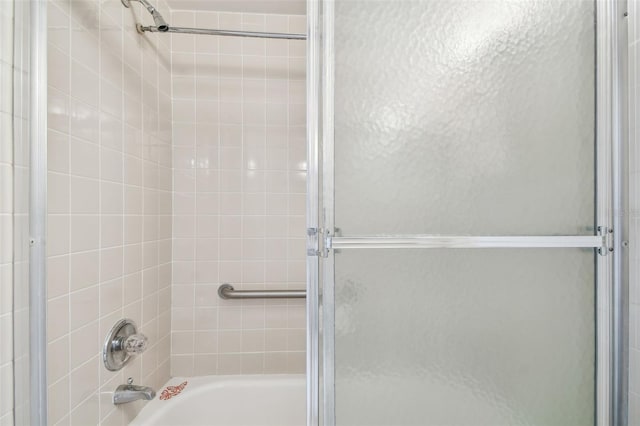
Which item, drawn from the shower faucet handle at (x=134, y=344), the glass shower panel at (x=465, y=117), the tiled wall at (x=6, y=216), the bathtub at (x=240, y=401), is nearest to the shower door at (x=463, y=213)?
the glass shower panel at (x=465, y=117)

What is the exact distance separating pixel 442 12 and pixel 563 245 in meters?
0.63

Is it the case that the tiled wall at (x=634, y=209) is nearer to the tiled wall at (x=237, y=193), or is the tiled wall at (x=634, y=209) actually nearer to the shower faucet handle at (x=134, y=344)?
the tiled wall at (x=237, y=193)

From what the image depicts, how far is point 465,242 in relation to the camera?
27.8 inches

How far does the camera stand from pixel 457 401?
72 cm

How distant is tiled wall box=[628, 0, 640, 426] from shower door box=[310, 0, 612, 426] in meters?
0.06

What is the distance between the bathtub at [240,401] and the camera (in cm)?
137

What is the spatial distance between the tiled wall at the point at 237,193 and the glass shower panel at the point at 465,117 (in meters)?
0.89

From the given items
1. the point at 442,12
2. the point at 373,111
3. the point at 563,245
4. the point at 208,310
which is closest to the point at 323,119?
the point at 373,111

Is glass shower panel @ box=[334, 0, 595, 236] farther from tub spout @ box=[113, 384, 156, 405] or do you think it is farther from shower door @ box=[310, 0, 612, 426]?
tub spout @ box=[113, 384, 156, 405]

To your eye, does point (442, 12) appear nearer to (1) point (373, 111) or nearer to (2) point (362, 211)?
(1) point (373, 111)

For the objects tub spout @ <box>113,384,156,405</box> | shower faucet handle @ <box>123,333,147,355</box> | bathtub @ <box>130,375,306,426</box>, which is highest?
shower faucet handle @ <box>123,333,147,355</box>

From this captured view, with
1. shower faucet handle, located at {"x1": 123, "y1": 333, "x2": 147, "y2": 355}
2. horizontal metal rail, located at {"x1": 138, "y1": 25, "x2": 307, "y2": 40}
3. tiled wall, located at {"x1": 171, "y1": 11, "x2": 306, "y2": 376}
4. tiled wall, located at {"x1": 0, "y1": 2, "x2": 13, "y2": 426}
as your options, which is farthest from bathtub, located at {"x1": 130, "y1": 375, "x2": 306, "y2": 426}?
horizontal metal rail, located at {"x1": 138, "y1": 25, "x2": 307, "y2": 40}

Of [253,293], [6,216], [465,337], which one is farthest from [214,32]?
[465,337]

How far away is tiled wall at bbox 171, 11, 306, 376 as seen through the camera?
1.50 m
